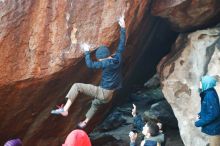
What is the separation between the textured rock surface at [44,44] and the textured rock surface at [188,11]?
0.58m

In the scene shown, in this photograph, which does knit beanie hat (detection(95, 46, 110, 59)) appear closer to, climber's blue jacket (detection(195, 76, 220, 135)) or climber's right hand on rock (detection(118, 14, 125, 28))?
climber's right hand on rock (detection(118, 14, 125, 28))

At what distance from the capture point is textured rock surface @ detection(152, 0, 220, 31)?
376 inches

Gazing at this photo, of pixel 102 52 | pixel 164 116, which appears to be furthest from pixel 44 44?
pixel 164 116

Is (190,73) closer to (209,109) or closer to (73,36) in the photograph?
(209,109)

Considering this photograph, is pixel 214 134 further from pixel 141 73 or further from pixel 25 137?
pixel 141 73

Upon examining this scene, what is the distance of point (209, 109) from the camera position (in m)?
6.96

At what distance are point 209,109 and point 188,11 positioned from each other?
3.57 m

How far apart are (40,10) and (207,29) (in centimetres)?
425

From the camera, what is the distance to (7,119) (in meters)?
9.02

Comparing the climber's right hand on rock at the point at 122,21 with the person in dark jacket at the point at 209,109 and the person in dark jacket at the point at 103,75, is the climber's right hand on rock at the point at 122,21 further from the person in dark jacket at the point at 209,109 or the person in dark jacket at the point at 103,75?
the person in dark jacket at the point at 209,109

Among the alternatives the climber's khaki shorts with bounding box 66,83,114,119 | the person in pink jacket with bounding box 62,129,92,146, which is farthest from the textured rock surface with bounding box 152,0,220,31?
the person in pink jacket with bounding box 62,129,92,146

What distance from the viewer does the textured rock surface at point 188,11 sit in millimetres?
9555

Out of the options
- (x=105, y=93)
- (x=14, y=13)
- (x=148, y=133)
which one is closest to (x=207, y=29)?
(x=105, y=93)

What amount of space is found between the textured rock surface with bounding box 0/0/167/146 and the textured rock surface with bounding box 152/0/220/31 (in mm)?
576
